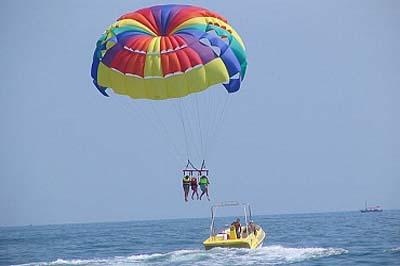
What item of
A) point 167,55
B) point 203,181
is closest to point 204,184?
point 203,181

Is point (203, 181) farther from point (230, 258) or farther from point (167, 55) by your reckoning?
point (167, 55)

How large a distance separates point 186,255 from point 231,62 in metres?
A: 6.82

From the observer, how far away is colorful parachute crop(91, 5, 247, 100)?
21703 millimetres

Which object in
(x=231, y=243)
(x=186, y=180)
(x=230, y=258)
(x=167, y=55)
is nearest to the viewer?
(x=167, y=55)

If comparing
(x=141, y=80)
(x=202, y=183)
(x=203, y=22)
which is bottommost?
(x=202, y=183)

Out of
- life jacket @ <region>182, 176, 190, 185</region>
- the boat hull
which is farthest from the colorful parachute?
the boat hull

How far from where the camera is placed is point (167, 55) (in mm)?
21578

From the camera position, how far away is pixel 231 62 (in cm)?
2234

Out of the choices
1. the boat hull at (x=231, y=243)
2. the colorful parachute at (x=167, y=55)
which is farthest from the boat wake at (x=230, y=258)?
the colorful parachute at (x=167, y=55)

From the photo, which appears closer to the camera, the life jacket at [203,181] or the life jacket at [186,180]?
the life jacket at [203,181]

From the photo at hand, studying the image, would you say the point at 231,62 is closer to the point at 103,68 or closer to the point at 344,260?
the point at 103,68

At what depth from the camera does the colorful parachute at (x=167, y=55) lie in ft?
71.2

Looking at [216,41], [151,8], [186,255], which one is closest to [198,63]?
[216,41]

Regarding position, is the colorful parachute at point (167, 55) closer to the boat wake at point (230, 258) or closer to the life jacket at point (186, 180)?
the life jacket at point (186, 180)
